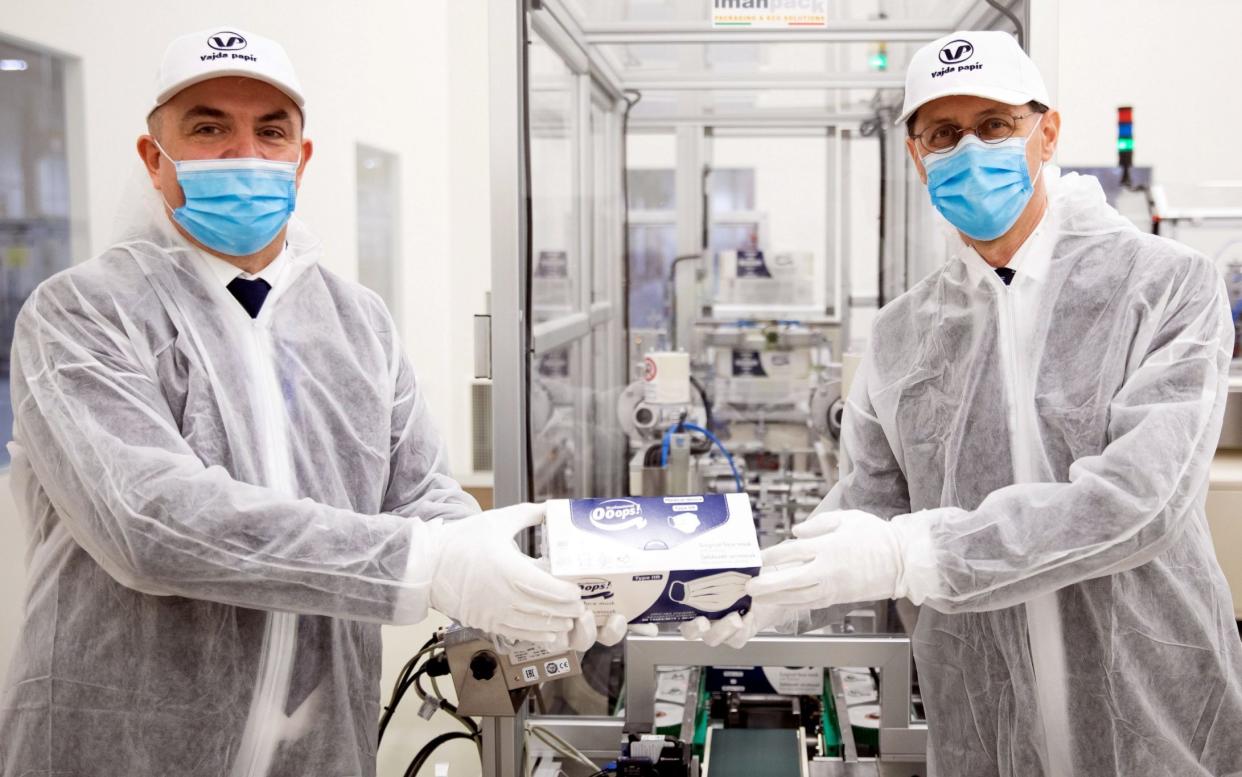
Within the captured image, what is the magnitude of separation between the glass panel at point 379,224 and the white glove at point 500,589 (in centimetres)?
406

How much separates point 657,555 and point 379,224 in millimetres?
4543

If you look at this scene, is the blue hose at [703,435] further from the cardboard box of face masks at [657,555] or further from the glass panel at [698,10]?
the cardboard box of face masks at [657,555]

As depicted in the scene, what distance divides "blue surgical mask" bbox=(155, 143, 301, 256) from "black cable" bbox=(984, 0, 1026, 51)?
132 centimetres

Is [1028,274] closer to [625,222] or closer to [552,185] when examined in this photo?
[552,185]

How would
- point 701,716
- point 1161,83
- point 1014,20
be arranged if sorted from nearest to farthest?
point 1014,20, point 701,716, point 1161,83

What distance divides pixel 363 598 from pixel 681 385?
1.67m

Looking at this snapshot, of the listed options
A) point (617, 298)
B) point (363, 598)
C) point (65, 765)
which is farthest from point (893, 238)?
point (65, 765)

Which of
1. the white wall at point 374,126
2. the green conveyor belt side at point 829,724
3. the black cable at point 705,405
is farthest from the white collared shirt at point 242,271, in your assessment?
the black cable at point 705,405

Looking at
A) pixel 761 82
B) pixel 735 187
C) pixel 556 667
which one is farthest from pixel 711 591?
pixel 735 187

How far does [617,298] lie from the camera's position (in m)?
3.47

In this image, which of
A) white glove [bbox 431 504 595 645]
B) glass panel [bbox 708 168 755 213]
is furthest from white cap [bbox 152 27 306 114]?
glass panel [bbox 708 168 755 213]

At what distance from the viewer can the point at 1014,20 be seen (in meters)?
1.93

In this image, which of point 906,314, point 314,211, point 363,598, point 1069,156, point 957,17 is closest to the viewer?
point 363,598

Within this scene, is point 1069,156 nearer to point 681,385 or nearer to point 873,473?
point 681,385
